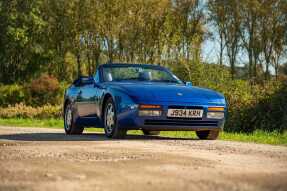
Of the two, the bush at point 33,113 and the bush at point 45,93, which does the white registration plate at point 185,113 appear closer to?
the bush at point 33,113

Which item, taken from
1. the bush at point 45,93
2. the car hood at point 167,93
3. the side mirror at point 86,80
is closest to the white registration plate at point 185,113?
the car hood at point 167,93

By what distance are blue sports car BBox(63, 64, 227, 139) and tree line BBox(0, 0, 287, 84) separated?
105 feet

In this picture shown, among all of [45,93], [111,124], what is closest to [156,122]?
[111,124]

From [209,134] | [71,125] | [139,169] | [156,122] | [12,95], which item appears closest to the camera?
[139,169]

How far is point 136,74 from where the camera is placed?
484 inches

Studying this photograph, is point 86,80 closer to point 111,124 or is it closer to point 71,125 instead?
point 71,125

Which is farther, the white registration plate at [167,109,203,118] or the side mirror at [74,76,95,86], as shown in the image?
the side mirror at [74,76,95,86]

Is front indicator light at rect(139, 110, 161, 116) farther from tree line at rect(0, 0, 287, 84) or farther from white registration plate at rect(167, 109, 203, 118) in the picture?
tree line at rect(0, 0, 287, 84)

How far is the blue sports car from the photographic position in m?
10.8

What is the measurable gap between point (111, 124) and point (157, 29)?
37038mm

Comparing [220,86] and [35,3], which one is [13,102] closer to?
[35,3]

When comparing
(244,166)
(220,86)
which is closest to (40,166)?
(244,166)

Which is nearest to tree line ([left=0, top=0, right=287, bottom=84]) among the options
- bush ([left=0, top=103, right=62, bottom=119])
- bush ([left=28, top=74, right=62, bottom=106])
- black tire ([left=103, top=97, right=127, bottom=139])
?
bush ([left=28, top=74, right=62, bottom=106])

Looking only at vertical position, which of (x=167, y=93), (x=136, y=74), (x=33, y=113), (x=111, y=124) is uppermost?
(x=136, y=74)
